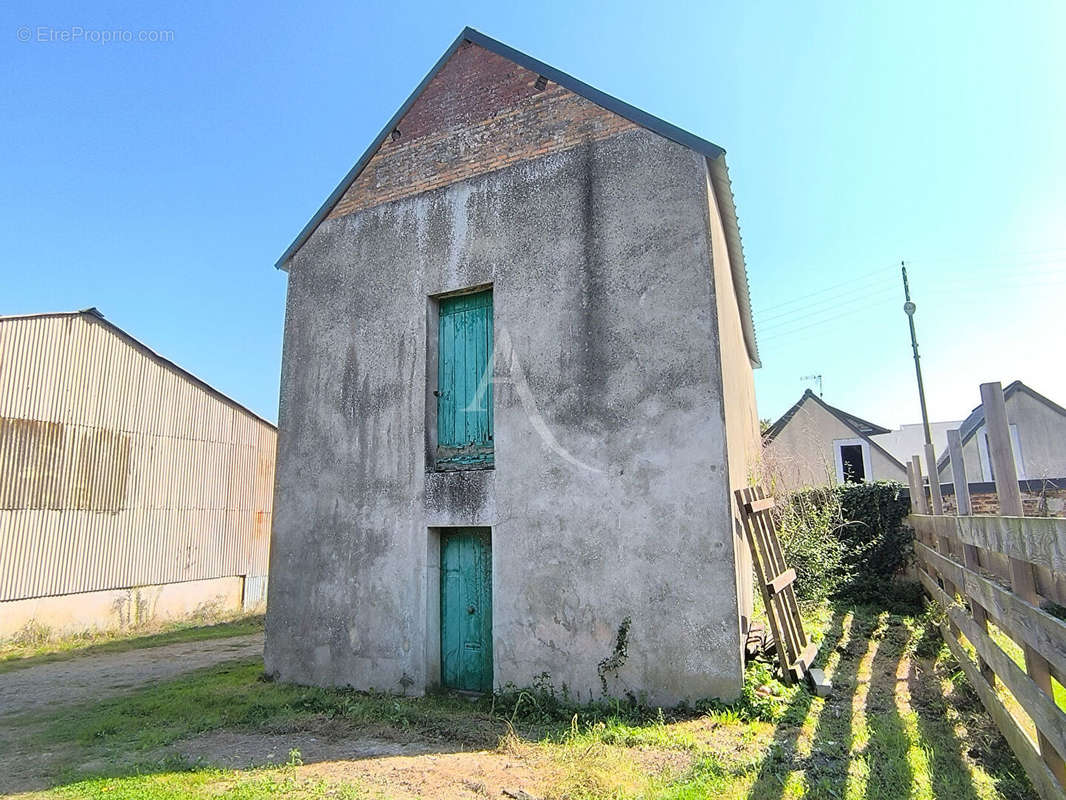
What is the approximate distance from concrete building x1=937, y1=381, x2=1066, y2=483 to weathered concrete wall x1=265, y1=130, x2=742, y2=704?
18.5 m

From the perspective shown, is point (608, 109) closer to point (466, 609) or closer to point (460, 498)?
point (460, 498)

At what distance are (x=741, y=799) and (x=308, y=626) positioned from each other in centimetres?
612

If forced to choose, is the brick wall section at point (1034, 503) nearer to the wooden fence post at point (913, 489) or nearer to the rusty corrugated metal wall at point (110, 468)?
the wooden fence post at point (913, 489)

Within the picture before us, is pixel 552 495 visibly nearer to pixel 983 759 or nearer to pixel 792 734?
pixel 792 734

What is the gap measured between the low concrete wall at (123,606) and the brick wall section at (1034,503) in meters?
17.4

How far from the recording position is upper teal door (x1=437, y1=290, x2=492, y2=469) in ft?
26.5

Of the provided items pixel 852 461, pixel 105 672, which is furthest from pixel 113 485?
pixel 852 461

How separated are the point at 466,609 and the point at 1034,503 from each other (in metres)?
10.3

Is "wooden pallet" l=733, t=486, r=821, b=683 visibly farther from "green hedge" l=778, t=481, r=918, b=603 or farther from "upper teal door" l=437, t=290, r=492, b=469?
"upper teal door" l=437, t=290, r=492, b=469

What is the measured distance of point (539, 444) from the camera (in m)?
7.39

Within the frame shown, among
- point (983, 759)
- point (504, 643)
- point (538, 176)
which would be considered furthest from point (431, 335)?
point (983, 759)

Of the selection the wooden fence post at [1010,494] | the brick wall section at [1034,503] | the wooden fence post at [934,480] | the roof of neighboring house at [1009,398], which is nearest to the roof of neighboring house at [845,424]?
the roof of neighboring house at [1009,398]

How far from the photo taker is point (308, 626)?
8.53m

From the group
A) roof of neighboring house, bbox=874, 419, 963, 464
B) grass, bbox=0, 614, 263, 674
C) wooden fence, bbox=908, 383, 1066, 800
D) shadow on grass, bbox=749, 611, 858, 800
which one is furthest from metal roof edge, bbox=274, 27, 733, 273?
roof of neighboring house, bbox=874, 419, 963, 464
